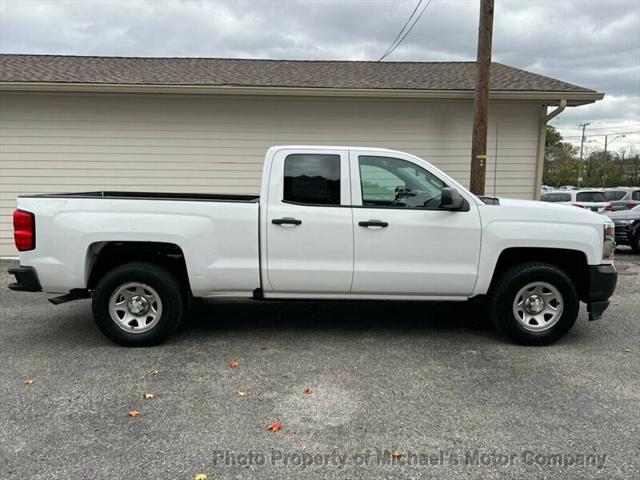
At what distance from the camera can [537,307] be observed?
4.85m

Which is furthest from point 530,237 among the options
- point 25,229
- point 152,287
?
point 25,229

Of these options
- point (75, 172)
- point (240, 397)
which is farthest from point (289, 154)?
point (75, 172)

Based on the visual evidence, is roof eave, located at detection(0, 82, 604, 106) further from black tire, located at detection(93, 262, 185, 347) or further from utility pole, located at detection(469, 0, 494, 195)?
black tire, located at detection(93, 262, 185, 347)

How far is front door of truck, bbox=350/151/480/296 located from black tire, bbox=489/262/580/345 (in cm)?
32

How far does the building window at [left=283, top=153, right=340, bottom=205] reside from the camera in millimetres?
4766

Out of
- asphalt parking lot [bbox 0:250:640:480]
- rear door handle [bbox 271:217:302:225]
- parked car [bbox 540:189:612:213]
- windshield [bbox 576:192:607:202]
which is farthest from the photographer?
windshield [bbox 576:192:607:202]

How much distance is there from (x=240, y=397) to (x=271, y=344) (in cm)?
120

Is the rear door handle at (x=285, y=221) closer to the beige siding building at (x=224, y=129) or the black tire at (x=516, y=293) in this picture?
the black tire at (x=516, y=293)

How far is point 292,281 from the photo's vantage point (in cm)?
476

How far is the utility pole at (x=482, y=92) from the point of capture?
25.9 ft

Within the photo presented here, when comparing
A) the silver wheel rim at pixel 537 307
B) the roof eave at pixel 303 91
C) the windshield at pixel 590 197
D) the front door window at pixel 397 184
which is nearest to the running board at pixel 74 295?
the front door window at pixel 397 184

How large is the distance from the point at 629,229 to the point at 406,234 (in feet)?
30.7

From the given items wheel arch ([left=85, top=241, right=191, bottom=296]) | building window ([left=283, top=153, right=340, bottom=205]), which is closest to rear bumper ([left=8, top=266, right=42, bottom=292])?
wheel arch ([left=85, top=241, right=191, bottom=296])

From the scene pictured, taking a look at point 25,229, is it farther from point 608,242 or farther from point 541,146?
point 541,146
